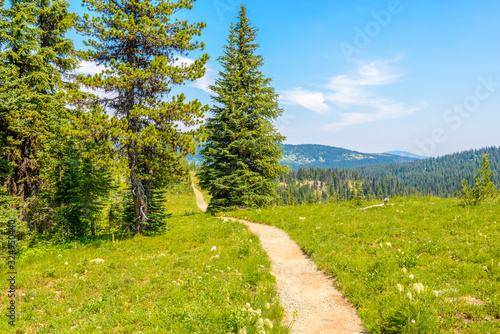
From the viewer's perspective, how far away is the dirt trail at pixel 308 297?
22.0 feet

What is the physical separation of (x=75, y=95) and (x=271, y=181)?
17.9m

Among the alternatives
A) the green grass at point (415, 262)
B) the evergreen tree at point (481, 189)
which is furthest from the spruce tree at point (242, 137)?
the evergreen tree at point (481, 189)

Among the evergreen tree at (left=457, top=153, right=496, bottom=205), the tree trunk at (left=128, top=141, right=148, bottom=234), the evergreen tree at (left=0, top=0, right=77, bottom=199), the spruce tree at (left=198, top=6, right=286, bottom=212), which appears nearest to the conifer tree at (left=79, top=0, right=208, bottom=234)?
the tree trunk at (left=128, top=141, right=148, bottom=234)

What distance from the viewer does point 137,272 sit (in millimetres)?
9484

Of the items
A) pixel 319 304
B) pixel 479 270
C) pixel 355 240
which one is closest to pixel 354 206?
pixel 355 240

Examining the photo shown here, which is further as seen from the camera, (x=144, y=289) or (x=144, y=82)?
(x=144, y=82)

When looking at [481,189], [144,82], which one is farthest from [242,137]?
[481,189]

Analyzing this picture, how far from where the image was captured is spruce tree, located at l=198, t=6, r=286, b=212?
24594mm

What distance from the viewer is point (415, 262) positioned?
29.5 ft

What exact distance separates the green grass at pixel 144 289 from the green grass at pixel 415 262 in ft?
9.11

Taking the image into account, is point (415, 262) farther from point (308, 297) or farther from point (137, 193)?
point (137, 193)

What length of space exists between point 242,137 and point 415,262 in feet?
60.1

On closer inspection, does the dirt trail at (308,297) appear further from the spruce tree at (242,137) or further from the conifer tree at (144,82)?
the spruce tree at (242,137)

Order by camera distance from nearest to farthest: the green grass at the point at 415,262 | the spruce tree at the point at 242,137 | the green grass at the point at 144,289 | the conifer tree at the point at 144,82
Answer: the green grass at the point at 415,262, the green grass at the point at 144,289, the conifer tree at the point at 144,82, the spruce tree at the point at 242,137
